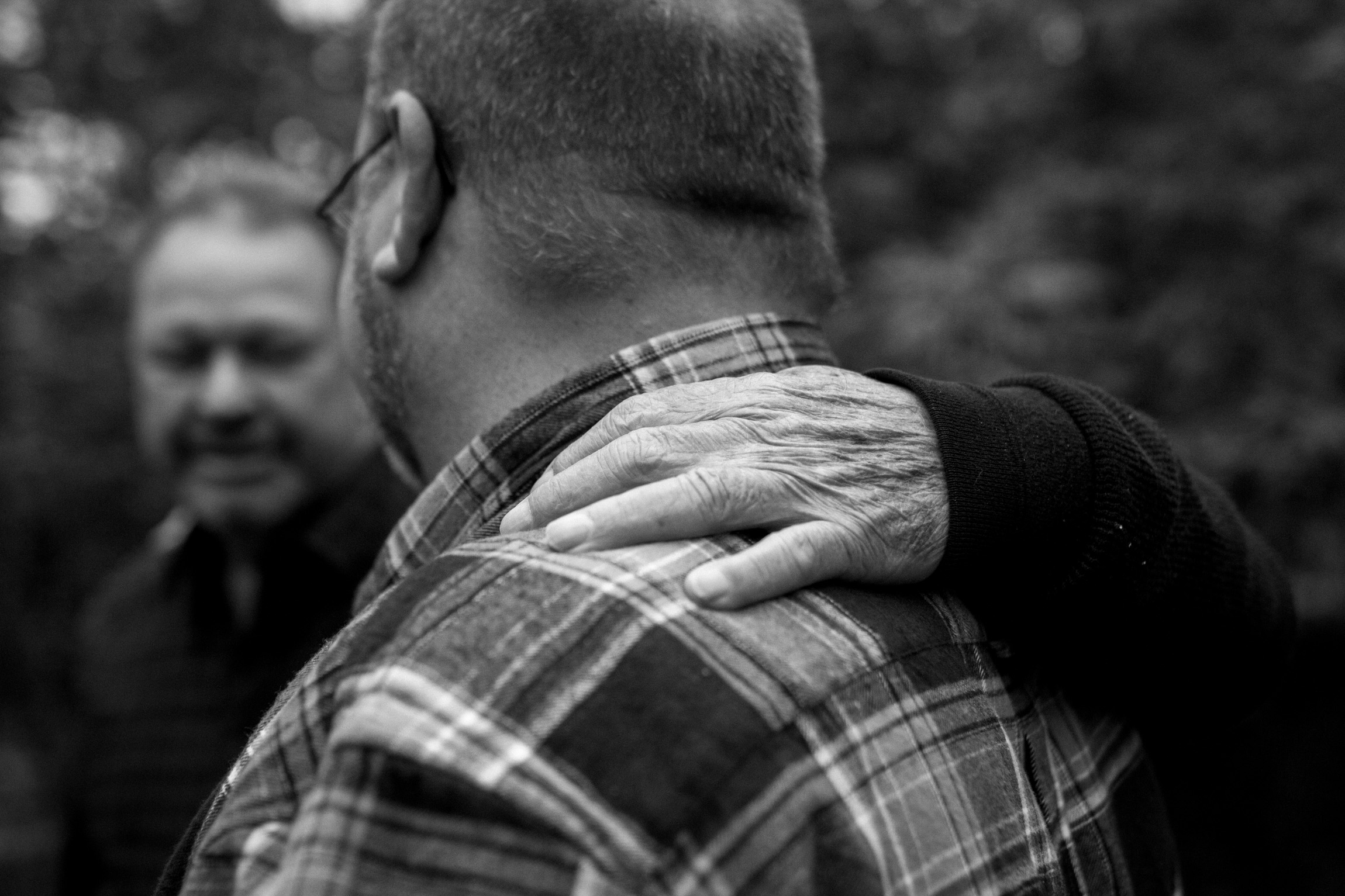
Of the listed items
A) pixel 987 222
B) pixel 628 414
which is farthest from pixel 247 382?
pixel 987 222

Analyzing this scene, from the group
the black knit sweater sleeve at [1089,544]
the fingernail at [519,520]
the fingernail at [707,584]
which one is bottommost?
the black knit sweater sleeve at [1089,544]

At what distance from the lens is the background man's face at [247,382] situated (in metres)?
2.94

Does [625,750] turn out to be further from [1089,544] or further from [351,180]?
[351,180]

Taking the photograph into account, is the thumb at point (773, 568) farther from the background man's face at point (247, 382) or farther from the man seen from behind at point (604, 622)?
the background man's face at point (247, 382)

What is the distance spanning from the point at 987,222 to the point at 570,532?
10.8ft

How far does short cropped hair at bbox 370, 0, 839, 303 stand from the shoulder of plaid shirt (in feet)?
1.22

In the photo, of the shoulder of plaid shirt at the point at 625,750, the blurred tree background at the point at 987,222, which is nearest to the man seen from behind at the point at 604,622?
the shoulder of plaid shirt at the point at 625,750

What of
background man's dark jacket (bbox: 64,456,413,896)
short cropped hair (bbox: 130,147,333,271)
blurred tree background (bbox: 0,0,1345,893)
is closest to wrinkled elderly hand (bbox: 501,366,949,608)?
background man's dark jacket (bbox: 64,456,413,896)

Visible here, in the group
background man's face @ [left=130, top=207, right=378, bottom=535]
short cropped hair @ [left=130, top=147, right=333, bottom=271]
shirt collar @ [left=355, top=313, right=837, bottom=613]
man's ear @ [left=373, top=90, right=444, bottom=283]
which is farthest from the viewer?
short cropped hair @ [left=130, top=147, right=333, bottom=271]

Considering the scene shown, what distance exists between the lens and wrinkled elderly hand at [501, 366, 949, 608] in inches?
45.1

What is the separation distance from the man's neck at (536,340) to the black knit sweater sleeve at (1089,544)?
0.22 m

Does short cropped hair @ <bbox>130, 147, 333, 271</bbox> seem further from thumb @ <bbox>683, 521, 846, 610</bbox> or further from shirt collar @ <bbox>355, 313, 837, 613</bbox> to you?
thumb @ <bbox>683, 521, 846, 610</bbox>

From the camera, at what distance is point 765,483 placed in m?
1.21

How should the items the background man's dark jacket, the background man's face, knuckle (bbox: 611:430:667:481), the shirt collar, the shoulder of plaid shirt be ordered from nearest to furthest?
the shoulder of plaid shirt < knuckle (bbox: 611:430:667:481) < the shirt collar < the background man's dark jacket < the background man's face
